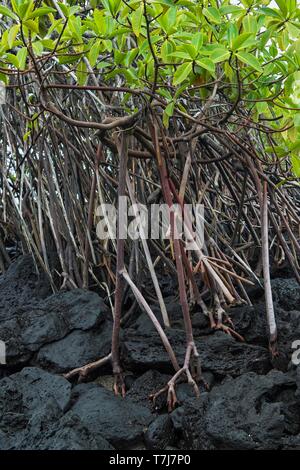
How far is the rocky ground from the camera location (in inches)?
44.6

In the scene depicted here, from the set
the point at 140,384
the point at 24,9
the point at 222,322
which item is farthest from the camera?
the point at 222,322

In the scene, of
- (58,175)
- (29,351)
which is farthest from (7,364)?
(58,175)

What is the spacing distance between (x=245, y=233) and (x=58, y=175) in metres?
0.69

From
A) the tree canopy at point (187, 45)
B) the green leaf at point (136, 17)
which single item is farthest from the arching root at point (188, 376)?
the green leaf at point (136, 17)

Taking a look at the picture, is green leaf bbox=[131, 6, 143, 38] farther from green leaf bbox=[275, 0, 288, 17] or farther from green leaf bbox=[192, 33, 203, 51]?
green leaf bbox=[275, 0, 288, 17]

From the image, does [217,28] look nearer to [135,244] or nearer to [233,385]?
[135,244]

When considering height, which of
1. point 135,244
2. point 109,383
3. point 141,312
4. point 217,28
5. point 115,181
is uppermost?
point 217,28

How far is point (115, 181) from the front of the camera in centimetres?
188

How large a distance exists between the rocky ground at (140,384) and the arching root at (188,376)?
2 centimetres

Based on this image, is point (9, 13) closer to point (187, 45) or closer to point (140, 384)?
point (187, 45)

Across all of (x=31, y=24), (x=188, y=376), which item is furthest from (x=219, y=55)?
(x=188, y=376)

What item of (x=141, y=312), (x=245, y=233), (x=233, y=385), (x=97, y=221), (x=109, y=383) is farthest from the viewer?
(x=245, y=233)

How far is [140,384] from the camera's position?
4.71 feet

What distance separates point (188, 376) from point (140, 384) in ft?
0.44
